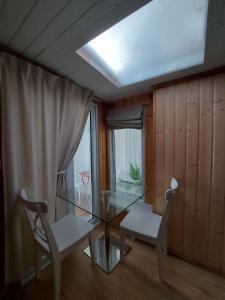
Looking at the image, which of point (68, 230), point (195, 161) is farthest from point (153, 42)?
point (68, 230)

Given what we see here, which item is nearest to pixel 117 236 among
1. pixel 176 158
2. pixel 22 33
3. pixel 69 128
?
pixel 176 158

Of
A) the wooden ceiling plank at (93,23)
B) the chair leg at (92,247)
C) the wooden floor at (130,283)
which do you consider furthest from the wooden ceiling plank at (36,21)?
the wooden floor at (130,283)

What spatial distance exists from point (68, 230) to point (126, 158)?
4.43ft

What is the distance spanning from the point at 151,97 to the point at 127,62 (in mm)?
659

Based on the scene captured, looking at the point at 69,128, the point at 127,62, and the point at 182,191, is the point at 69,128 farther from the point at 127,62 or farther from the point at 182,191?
the point at 182,191

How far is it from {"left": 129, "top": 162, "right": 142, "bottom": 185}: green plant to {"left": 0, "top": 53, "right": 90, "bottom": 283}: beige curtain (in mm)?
1194

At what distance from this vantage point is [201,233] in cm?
155

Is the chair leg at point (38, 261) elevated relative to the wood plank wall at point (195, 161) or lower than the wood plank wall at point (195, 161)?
lower

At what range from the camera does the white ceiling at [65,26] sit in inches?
30.6

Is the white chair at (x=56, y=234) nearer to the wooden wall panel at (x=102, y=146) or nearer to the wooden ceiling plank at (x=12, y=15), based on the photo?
the wooden wall panel at (x=102, y=146)

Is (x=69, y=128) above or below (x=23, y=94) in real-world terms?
below

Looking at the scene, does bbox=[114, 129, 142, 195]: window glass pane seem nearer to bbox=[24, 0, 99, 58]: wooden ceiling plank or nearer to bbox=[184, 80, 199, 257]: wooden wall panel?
bbox=[184, 80, 199, 257]: wooden wall panel

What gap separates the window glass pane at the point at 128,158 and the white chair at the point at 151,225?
1.70ft

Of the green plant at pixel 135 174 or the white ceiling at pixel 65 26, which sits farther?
the green plant at pixel 135 174
